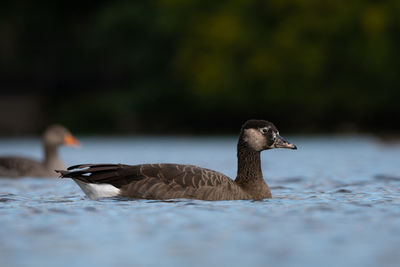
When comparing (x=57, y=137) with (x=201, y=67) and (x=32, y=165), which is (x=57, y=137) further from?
(x=201, y=67)

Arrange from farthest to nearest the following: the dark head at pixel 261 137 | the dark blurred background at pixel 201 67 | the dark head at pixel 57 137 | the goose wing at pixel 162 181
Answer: the dark blurred background at pixel 201 67
the dark head at pixel 57 137
the dark head at pixel 261 137
the goose wing at pixel 162 181

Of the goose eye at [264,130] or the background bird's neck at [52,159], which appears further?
the background bird's neck at [52,159]

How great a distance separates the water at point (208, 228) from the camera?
7.68 meters

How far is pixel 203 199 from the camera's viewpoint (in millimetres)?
12094

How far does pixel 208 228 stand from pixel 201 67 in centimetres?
3535

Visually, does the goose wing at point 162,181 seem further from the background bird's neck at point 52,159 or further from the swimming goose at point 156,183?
the background bird's neck at point 52,159

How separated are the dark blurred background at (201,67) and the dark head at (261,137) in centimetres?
2828

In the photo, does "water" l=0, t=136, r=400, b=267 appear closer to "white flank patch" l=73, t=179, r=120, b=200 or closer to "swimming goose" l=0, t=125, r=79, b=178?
"white flank patch" l=73, t=179, r=120, b=200

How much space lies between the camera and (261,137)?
1301cm

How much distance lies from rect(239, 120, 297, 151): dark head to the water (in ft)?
2.97

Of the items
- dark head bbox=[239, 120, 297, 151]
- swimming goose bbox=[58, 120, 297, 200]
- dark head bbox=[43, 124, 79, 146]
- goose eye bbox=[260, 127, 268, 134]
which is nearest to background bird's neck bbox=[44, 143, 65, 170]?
dark head bbox=[43, 124, 79, 146]

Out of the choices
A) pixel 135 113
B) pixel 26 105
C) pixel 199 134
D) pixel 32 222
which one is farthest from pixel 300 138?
pixel 32 222

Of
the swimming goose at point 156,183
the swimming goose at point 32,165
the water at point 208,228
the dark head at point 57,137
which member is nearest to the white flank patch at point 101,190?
the swimming goose at point 156,183

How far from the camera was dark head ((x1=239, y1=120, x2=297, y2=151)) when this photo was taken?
12938mm
